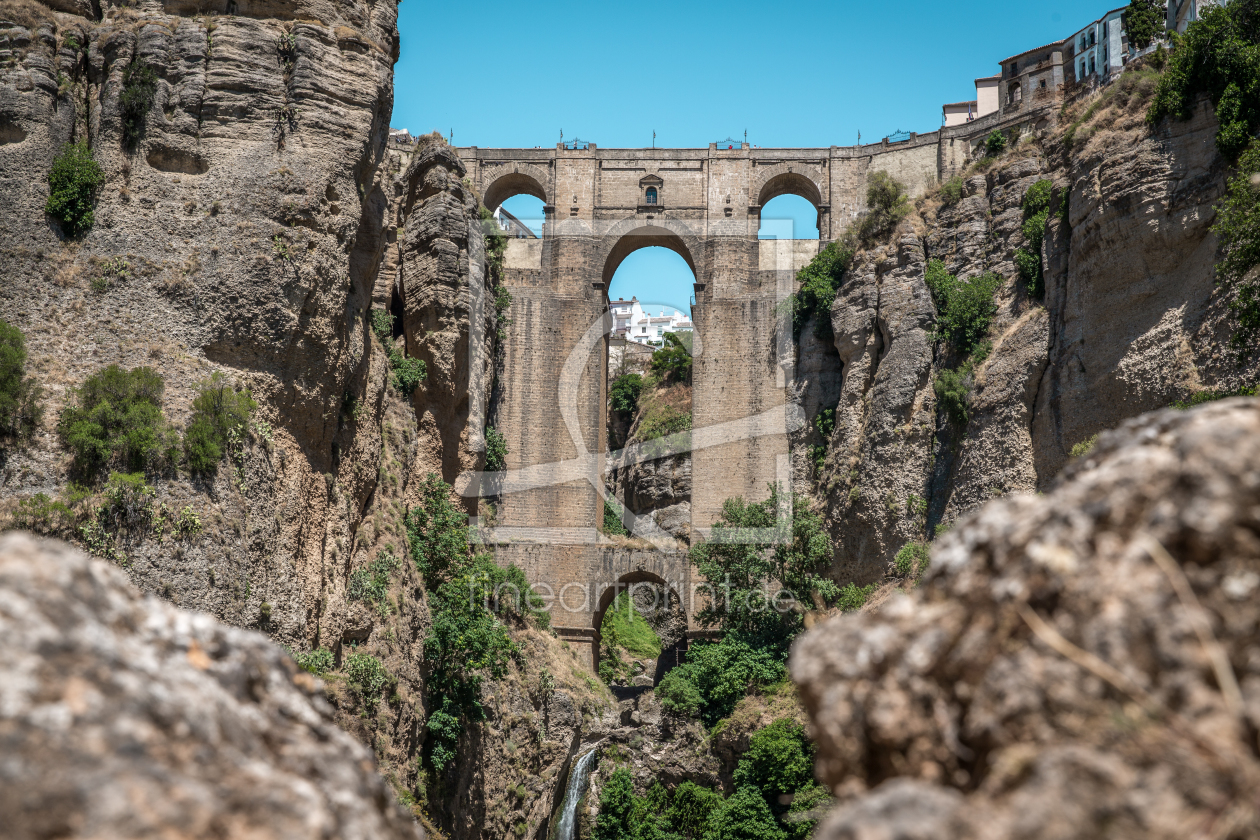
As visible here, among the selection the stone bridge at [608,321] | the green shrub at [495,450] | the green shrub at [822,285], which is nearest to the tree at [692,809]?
the stone bridge at [608,321]

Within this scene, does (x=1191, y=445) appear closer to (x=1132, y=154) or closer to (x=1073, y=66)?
(x=1132, y=154)

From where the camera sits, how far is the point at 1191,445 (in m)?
2.23

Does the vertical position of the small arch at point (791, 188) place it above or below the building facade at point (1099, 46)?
below

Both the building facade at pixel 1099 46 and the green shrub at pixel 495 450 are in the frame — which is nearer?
the green shrub at pixel 495 450

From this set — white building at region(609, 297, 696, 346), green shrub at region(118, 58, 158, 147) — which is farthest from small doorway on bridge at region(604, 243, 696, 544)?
white building at region(609, 297, 696, 346)

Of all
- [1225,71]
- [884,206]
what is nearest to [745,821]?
[884,206]

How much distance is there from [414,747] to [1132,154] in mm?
17351

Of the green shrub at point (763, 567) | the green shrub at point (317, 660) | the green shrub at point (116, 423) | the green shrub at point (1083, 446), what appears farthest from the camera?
the green shrub at point (763, 567)

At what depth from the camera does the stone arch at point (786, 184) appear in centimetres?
3588

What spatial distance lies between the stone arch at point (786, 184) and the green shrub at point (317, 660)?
2561 cm

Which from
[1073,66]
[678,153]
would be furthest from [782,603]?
[1073,66]

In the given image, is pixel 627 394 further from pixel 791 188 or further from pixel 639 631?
pixel 791 188

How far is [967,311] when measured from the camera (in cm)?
2589

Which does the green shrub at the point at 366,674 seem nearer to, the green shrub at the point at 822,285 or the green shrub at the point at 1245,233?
the green shrub at the point at 1245,233
